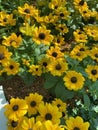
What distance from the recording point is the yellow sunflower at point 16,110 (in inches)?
91.1

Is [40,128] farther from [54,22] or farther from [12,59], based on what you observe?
[54,22]

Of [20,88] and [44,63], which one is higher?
[44,63]

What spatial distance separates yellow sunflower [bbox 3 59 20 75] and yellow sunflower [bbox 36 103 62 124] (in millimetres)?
491

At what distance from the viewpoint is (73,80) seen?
2539 millimetres

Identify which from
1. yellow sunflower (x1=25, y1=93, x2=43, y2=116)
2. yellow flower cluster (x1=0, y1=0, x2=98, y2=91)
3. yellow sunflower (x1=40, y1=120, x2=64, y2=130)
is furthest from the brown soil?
yellow sunflower (x1=40, y1=120, x2=64, y2=130)

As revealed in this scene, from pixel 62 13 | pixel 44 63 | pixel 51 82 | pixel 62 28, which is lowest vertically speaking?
pixel 51 82

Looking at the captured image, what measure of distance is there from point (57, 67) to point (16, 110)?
0.43 m

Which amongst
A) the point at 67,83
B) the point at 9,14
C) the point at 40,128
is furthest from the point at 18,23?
the point at 40,128

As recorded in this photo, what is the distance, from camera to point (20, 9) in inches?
130

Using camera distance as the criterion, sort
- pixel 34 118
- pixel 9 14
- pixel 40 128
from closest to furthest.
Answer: pixel 40 128 → pixel 34 118 → pixel 9 14

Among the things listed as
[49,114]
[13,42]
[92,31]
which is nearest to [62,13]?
[92,31]

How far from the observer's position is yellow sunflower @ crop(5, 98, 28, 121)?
7.59 ft

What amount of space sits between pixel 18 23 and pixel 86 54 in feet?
3.09

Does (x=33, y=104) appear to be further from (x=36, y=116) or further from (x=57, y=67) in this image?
(x=57, y=67)
